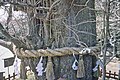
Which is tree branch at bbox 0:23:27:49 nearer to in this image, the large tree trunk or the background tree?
the background tree

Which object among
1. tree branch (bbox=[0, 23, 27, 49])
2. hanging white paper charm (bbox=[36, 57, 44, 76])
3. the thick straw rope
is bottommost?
hanging white paper charm (bbox=[36, 57, 44, 76])

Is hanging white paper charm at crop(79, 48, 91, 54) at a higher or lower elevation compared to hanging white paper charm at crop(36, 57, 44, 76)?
higher

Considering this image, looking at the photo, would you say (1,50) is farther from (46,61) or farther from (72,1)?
(72,1)

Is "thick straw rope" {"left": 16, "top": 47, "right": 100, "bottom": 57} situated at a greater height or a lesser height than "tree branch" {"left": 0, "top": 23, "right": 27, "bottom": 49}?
lesser

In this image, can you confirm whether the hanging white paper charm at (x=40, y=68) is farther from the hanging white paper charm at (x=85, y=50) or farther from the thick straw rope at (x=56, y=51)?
the hanging white paper charm at (x=85, y=50)

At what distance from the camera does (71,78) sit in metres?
2.22

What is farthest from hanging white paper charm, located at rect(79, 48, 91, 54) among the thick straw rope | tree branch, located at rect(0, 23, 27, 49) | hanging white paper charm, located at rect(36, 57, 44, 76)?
tree branch, located at rect(0, 23, 27, 49)

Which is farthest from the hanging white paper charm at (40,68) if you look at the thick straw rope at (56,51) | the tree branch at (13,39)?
the tree branch at (13,39)

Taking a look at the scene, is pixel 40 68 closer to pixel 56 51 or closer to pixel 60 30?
pixel 56 51

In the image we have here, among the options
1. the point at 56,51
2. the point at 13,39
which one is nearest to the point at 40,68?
the point at 56,51

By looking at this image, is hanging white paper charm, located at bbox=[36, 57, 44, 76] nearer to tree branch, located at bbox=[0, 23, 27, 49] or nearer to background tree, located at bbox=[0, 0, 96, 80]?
background tree, located at bbox=[0, 0, 96, 80]

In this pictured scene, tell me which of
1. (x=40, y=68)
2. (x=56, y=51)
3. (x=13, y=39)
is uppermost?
(x=13, y=39)

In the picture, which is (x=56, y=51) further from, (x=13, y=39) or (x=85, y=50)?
(x=13, y=39)

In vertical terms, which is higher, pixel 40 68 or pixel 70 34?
pixel 70 34
